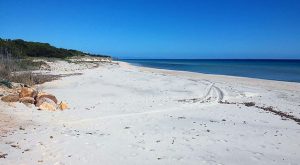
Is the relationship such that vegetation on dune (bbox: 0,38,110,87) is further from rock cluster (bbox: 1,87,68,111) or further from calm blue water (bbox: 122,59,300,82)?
calm blue water (bbox: 122,59,300,82)

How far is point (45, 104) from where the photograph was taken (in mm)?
12820

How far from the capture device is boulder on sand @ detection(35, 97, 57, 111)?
41.7 ft

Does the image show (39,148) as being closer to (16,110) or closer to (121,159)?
(121,159)

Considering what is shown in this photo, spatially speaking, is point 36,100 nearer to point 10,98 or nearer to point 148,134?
point 10,98

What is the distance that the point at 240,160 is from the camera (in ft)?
25.1

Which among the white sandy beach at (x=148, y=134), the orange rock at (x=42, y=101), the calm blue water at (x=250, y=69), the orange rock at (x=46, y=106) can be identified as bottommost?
the calm blue water at (x=250, y=69)

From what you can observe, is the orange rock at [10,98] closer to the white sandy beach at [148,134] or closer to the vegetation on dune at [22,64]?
the white sandy beach at [148,134]

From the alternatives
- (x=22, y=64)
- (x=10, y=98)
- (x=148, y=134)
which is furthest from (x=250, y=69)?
(x=148, y=134)

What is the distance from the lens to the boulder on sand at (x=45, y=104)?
1272 centimetres

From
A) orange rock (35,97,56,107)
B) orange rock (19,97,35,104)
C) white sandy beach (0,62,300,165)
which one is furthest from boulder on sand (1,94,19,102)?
orange rock (35,97,56,107)

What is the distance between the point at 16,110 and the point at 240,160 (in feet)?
26.6

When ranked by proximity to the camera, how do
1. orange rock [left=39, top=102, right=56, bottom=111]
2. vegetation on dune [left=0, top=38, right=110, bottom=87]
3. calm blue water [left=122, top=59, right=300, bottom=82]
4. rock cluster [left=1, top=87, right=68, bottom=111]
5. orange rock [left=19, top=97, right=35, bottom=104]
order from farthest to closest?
calm blue water [left=122, top=59, right=300, bottom=82], vegetation on dune [left=0, top=38, right=110, bottom=87], orange rock [left=19, top=97, right=35, bottom=104], rock cluster [left=1, top=87, right=68, bottom=111], orange rock [left=39, top=102, right=56, bottom=111]

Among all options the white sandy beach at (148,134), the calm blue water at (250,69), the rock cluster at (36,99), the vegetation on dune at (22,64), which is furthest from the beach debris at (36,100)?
the calm blue water at (250,69)

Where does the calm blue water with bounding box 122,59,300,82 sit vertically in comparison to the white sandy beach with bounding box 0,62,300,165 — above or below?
below
